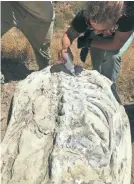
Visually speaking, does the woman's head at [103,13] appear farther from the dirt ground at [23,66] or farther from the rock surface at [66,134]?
the dirt ground at [23,66]

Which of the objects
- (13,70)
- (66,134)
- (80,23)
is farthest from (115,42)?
(13,70)

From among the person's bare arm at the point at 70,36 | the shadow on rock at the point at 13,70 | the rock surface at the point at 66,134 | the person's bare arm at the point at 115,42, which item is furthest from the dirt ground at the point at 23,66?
the rock surface at the point at 66,134

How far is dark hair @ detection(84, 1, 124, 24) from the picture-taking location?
128 inches

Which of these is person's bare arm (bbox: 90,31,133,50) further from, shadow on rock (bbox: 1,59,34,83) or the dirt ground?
shadow on rock (bbox: 1,59,34,83)

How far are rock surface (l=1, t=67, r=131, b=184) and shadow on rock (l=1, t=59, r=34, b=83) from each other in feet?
6.21

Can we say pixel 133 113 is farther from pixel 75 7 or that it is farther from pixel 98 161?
pixel 75 7

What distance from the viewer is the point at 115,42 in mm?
3701

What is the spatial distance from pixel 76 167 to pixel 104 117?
1.65 ft

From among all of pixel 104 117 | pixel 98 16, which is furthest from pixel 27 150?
pixel 98 16

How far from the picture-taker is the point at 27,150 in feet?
9.21

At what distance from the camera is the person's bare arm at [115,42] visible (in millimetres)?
3613

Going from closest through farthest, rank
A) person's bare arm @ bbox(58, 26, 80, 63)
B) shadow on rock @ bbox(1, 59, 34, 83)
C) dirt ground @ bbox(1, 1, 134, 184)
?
person's bare arm @ bbox(58, 26, 80, 63), dirt ground @ bbox(1, 1, 134, 184), shadow on rock @ bbox(1, 59, 34, 83)

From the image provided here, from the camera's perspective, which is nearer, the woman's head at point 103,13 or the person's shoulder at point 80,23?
the woman's head at point 103,13

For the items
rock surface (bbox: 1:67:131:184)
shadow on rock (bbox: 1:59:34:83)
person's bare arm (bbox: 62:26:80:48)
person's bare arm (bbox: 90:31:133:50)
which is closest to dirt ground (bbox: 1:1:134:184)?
shadow on rock (bbox: 1:59:34:83)
